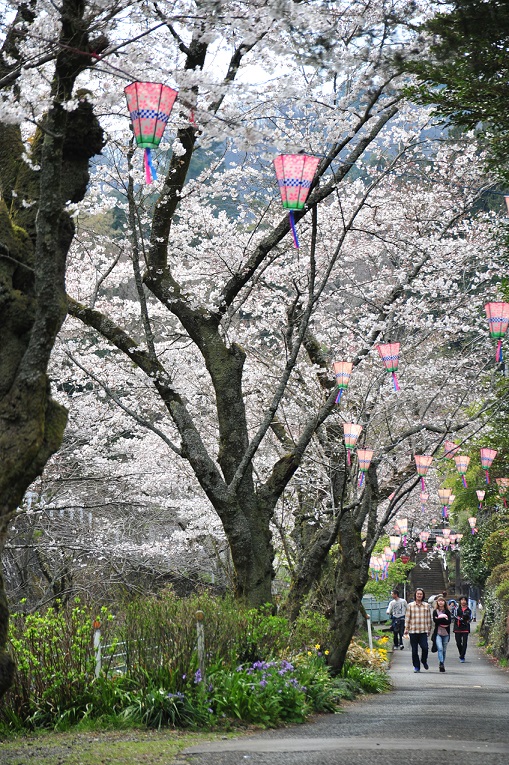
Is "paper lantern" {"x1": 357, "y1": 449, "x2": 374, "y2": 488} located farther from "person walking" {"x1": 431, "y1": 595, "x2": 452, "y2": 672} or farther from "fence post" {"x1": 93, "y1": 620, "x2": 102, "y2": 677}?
"fence post" {"x1": 93, "y1": 620, "x2": 102, "y2": 677}

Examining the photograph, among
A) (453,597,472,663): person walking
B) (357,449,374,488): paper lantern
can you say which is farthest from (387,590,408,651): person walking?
(357,449,374,488): paper lantern

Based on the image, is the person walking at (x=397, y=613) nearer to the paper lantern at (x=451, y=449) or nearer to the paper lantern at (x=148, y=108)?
the paper lantern at (x=451, y=449)

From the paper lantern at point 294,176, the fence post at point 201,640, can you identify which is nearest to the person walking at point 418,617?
the fence post at point 201,640

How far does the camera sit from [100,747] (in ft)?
20.3

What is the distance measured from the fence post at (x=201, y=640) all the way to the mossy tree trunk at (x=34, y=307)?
373 centimetres

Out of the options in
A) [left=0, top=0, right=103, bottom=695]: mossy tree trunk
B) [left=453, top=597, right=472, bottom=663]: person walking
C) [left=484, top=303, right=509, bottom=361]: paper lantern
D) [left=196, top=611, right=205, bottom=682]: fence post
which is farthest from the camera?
[left=453, top=597, right=472, bottom=663]: person walking

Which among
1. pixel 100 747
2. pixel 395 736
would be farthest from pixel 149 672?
pixel 395 736

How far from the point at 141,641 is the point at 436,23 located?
5929mm

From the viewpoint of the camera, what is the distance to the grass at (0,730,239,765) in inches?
213

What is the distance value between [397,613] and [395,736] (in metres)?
16.3

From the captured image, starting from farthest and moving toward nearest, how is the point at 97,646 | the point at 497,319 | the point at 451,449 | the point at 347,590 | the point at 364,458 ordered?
the point at 451,449 → the point at 347,590 → the point at 364,458 → the point at 497,319 → the point at 97,646

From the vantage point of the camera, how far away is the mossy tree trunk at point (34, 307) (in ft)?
15.4

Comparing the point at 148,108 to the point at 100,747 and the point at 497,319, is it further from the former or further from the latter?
the point at 497,319

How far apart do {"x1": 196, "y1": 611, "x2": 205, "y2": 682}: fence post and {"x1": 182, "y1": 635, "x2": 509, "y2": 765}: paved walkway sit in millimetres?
850
